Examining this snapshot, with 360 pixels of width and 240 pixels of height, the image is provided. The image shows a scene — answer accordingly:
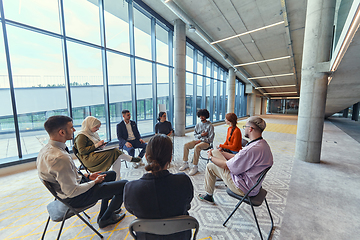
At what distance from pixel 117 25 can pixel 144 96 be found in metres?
2.68

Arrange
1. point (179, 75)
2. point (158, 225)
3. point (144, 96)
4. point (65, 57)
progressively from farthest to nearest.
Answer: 1. point (179, 75)
2. point (144, 96)
3. point (65, 57)
4. point (158, 225)

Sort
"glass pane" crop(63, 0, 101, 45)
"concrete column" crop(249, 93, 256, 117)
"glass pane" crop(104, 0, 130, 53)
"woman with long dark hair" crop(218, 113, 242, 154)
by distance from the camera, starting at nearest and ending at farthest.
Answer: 1. "woman with long dark hair" crop(218, 113, 242, 154)
2. "glass pane" crop(63, 0, 101, 45)
3. "glass pane" crop(104, 0, 130, 53)
4. "concrete column" crop(249, 93, 256, 117)

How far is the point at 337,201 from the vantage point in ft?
7.68

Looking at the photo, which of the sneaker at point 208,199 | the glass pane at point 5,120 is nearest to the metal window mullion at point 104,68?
the glass pane at point 5,120

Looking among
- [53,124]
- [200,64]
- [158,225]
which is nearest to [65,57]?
[53,124]

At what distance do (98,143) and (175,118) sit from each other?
482 cm

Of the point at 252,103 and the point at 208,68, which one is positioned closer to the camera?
the point at 208,68

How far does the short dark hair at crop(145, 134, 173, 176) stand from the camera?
3.31 feet

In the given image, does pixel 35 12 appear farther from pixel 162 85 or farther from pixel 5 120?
pixel 162 85

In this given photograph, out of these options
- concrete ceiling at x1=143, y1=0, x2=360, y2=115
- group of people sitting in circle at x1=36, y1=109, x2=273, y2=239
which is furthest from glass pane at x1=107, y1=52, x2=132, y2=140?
group of people sitting in circle at x1=36, y1=109, x2=273, y2=239

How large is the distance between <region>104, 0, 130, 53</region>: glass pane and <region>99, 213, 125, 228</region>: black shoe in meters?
5.04

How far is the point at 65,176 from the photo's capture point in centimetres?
131

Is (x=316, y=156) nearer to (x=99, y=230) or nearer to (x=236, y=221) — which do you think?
(x=236, y=221)

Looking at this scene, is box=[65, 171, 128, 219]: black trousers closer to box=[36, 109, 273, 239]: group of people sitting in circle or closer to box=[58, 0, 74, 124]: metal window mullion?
box=[36, 109, 273, 239]: group of people sitting in circle
